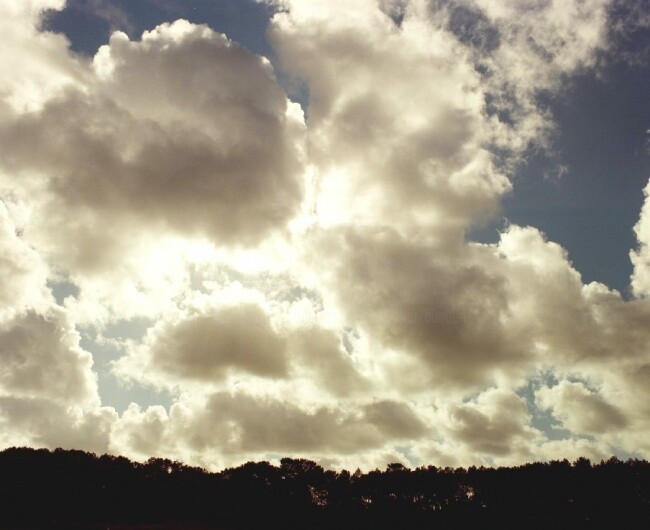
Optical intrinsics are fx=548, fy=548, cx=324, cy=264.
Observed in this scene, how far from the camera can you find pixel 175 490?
147500 millimetres

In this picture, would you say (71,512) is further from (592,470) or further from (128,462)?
(592,470)

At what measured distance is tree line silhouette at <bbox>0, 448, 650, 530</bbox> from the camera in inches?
4072

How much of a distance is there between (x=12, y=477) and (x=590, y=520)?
125 m

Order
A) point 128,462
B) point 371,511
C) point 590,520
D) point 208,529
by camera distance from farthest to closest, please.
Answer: point 128,462, point 371,511, point 208,529, point 590,520

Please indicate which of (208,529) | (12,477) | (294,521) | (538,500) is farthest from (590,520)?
(12,477)

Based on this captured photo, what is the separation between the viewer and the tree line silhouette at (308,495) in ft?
339

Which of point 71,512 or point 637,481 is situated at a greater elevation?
point 637,481

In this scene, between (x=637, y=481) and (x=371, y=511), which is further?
(x=371, y=511)

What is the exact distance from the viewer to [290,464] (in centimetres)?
14625

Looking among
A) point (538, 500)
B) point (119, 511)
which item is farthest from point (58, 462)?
point (538, 500)

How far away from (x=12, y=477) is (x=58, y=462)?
33.2 feet

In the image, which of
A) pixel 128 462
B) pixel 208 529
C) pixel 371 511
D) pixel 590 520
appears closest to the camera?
pixel 590 520

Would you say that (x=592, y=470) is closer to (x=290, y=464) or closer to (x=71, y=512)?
(x=290, y=464)

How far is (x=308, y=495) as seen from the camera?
143 meters
